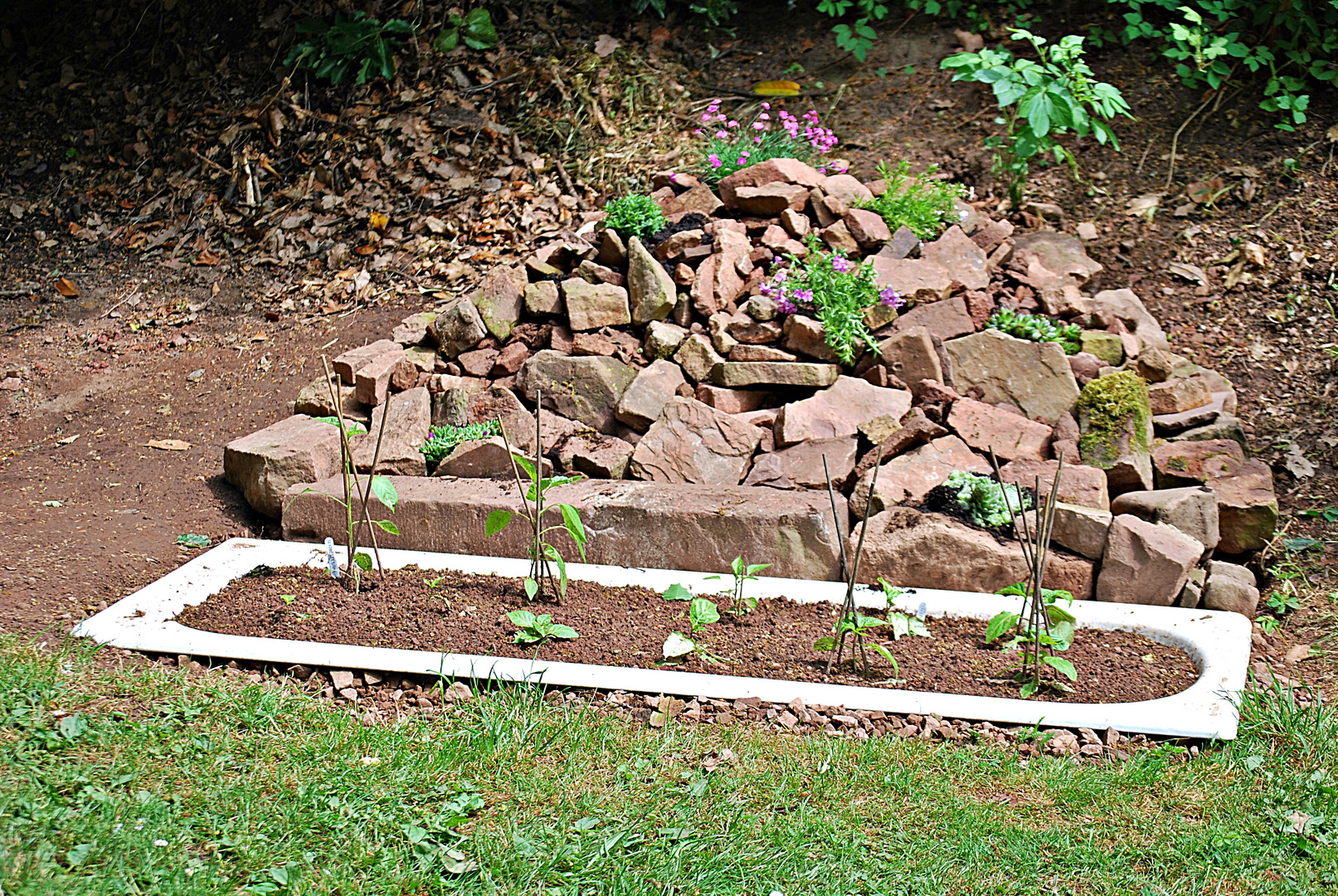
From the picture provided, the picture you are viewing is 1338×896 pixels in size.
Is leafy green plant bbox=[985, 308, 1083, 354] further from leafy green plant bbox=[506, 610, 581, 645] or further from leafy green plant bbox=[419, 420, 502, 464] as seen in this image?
leafy green plant bbox=[506, 610, 581, 645]

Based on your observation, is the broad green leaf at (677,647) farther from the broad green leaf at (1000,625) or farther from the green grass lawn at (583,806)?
the broad green leaf at (1000,625)

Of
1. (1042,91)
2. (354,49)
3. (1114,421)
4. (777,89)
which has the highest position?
(354,49)

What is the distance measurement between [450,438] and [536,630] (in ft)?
4.48

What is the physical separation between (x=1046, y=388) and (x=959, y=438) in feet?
1.80

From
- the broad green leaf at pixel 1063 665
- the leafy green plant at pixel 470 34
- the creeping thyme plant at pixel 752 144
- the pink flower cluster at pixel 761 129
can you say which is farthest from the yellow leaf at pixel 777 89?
the broad green leaf at pixel 1063 665

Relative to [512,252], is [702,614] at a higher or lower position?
lower

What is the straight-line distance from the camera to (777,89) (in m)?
6.97

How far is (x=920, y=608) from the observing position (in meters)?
3.23

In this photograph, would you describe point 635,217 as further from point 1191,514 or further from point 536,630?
point 1191,514

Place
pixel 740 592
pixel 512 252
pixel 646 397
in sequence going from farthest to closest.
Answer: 1. pixel 512 252
2. pixel 646 397
3. pixel 740 592

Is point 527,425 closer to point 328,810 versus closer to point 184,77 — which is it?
point 328,810

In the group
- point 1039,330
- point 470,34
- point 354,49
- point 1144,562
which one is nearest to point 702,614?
point 1144,562

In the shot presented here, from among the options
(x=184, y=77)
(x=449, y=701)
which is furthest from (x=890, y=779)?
(x=184, y=77)

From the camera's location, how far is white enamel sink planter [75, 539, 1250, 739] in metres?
2.71
